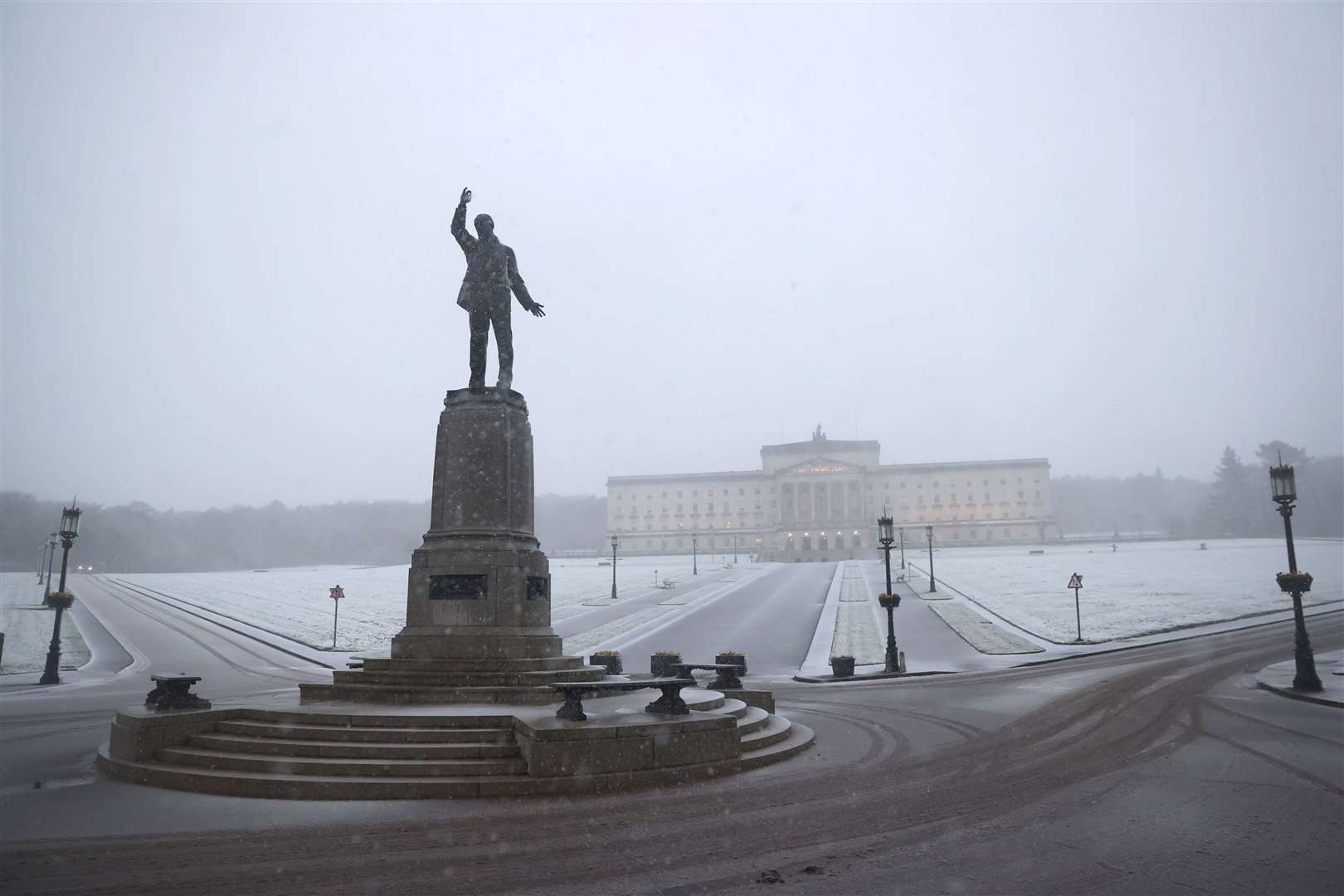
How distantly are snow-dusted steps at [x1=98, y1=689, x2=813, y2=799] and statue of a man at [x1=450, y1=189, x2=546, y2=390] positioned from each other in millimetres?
6316

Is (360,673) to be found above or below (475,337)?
below

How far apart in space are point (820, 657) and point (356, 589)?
42964 millimetres

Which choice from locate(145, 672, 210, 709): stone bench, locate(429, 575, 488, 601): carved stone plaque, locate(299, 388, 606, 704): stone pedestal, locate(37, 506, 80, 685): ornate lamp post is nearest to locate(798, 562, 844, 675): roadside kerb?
locate(299, 388, 606, 704): stone pedestal

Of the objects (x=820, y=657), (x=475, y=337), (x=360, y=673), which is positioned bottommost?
(x=820, y=657)

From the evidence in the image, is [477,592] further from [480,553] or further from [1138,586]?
[1138,586]

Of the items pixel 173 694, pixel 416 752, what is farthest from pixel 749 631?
pixel 416 752

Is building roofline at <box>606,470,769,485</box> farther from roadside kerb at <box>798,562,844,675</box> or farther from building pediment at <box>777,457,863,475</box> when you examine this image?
roadside kerb at <box>798,562,844,675</box>

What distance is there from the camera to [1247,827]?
25.4 feet

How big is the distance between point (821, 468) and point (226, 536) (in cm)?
10330

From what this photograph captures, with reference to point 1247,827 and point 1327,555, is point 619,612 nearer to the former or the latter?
point 1247,827

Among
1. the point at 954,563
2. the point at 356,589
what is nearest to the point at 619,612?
the point at 356,589

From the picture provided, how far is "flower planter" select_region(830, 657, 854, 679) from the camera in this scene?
967 inches

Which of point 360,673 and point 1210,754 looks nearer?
→ point 1210,754

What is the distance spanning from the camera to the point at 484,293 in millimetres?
15133
